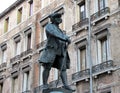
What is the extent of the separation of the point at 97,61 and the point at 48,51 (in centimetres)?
1238

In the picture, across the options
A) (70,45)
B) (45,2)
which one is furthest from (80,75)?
(45,2)

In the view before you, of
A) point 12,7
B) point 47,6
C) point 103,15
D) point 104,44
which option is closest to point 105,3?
point 103,15

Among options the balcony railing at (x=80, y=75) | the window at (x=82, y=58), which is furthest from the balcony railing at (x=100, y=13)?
the balcony railing at (x=80, y=75)

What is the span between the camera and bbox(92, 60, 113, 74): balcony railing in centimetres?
1938

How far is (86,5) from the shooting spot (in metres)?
22.9

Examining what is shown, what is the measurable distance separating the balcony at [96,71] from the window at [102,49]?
0.60m

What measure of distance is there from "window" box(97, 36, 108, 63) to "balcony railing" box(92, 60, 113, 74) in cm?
53

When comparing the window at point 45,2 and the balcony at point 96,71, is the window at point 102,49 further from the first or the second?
the window at point 45,2

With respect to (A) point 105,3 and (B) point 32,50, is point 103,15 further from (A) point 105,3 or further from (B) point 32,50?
(B) point 32,50

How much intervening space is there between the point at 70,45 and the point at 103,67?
166 inches

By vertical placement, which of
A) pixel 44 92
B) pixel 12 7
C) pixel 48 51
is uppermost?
pixel 12 7

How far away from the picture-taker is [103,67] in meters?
19.7

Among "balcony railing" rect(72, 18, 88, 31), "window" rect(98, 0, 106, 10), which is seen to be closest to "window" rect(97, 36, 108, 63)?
"balcony railing" rect(72, 18, 88, 31)

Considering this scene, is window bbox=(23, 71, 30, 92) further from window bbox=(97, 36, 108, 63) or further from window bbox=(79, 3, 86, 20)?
window bbox=(97, 36, 108, 63)
